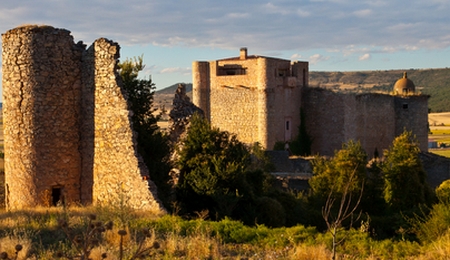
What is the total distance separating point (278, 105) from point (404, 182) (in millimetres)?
17872

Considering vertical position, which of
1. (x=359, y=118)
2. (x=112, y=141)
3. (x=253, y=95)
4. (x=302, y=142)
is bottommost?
(x=302, y=142)

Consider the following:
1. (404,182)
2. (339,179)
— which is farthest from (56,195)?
(404,182)

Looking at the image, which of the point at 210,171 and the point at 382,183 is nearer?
the point at 210,171

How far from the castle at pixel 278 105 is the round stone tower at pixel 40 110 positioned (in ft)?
71.7

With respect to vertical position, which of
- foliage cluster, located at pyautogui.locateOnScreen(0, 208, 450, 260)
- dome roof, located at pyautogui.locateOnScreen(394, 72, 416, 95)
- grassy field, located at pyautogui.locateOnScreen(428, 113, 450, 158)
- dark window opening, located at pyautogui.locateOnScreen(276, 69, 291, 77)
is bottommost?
grassy field, located at pyautogui.locateOnScreen(428, 113, 450, 158)

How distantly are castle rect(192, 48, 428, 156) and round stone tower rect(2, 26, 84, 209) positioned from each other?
21.9 meters

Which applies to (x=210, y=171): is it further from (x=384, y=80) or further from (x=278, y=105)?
(x=384, y=80)

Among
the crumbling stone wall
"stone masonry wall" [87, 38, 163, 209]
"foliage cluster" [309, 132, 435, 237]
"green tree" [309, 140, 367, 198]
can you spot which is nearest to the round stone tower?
"stone masonry wall" [87, 38, 163, 209]

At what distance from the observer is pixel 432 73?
145000 mm

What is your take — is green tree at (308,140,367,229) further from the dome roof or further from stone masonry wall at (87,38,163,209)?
the dome roof

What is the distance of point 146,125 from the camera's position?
1437cm

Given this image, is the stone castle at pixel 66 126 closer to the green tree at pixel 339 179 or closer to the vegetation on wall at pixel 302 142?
the green tree at pixel 339 179

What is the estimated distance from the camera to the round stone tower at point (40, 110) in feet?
43.6

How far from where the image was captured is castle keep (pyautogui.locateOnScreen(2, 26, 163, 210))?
13117mm
